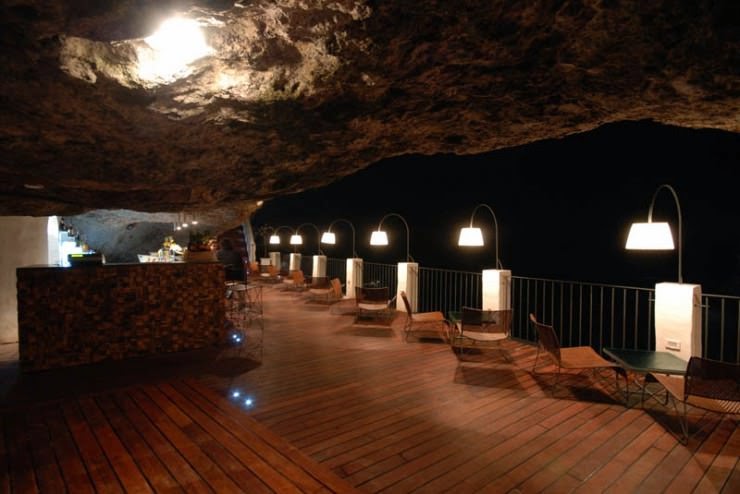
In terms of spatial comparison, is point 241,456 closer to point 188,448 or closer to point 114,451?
point 188,448

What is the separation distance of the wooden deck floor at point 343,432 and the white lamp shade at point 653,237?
5.13 feet

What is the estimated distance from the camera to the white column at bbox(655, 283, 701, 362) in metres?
4.13

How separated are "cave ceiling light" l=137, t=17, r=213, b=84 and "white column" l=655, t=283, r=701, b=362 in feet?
16.7

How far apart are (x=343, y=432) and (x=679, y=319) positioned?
3.71 meters

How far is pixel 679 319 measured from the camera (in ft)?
13.9

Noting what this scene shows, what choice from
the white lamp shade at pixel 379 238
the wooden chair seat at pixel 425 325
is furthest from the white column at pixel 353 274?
the wooden chair seat at pixel 425 325

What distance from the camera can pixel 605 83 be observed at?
3469mm

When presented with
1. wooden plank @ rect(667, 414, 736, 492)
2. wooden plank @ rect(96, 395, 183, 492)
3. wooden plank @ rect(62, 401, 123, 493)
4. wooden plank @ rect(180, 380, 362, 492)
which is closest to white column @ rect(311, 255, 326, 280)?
wooden plank @ rect(180, 380, 362, 492)

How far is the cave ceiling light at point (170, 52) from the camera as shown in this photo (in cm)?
293

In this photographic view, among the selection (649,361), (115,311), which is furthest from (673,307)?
(115,311)

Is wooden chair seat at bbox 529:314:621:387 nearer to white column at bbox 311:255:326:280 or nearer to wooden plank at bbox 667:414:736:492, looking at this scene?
wooden plank at bbox 667:414:736:492

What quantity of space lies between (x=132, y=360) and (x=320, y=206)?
28.5 meters

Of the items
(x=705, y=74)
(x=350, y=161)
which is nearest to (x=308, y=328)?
(x=350, y=161)

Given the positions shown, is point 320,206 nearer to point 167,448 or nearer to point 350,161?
point 350,161
